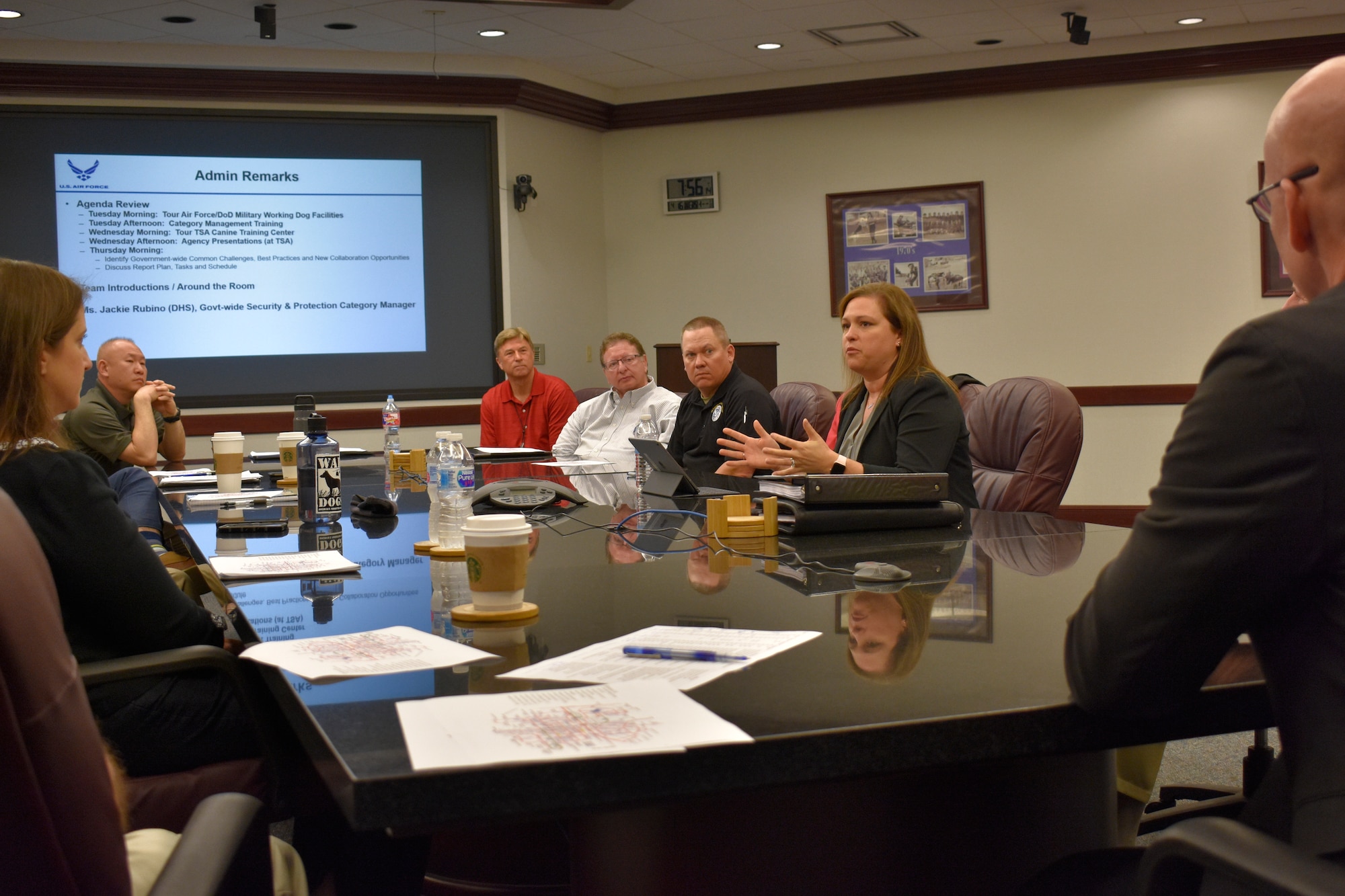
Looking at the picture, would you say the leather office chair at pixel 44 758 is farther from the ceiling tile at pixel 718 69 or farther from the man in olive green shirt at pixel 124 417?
the ceiling tile at pixel 718 69

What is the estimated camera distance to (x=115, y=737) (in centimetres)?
162

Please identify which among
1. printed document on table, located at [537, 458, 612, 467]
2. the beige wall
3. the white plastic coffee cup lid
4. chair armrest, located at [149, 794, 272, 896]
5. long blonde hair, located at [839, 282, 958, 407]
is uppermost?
the beige wall

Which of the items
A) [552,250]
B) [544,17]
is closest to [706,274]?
[552,250]

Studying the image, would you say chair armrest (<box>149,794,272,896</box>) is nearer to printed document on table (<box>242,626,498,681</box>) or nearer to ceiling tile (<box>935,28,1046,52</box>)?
printed document on table (<box>242,626,498,681</box>)

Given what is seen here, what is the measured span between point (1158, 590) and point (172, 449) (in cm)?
491

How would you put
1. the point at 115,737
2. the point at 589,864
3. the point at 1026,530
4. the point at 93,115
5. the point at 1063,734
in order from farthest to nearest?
the point at 93,115 → the point at 1026,530 → the point at 115,737 → the point at 589,864 → the point at 1063,734

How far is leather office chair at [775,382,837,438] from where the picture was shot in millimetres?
4320

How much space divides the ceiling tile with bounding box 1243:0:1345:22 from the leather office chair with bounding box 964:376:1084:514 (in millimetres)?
4039

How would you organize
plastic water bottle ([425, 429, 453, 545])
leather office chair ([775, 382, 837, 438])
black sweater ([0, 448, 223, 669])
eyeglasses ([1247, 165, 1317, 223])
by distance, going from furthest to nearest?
1. leather office chair ([775, 382, 837, 438])
2. plastic water bottle ([425, 429, 453, 545])
3. black sweater ([0, 448, 223, 669])
4. eyeglasses ([1247, 165, 1317, 223])

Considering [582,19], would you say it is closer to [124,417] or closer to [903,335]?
[124,417]

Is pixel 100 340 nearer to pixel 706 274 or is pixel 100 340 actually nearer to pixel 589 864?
pixel 706 274

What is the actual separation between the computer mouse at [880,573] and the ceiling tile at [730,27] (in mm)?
4739

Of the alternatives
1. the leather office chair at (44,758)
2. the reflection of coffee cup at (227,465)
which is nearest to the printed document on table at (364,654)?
the leather office chair at (44,758)

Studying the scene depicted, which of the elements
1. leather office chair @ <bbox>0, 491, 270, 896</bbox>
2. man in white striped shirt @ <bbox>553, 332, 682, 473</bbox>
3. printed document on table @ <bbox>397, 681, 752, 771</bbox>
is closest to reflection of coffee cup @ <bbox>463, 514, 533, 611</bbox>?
printed document on table @ <bbox>397, 681, 752, 771</bbox>
